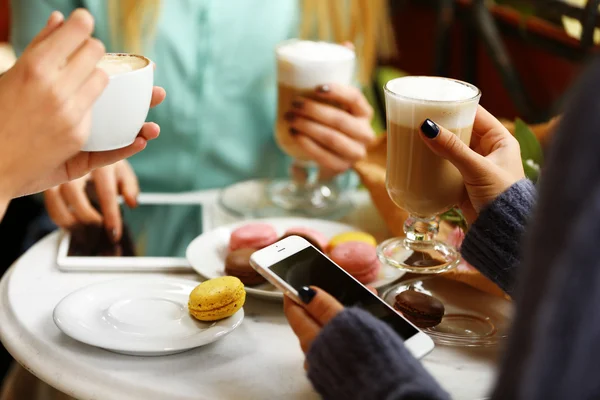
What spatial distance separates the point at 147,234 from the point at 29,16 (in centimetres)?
68

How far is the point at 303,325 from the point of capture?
78 centimetres

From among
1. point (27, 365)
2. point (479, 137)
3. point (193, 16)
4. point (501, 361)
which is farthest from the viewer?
point (193, 16)

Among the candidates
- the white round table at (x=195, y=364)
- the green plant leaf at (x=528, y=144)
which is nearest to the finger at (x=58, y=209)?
the white round table at (x=195, y=364)

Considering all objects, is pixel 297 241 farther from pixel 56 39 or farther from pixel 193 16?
pixel 193 16

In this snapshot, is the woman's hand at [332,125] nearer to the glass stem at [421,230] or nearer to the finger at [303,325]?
the glass stem at [421,230]

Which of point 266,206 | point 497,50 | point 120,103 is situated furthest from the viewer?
point 497,50

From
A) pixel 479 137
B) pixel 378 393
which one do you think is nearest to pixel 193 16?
pixel 479 137

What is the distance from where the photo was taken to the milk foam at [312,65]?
1.37 m

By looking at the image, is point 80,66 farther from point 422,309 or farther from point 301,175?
point 301,175

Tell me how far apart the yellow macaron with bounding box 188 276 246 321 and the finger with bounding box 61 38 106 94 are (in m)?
0.31

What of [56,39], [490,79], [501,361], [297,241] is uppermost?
[56,39]

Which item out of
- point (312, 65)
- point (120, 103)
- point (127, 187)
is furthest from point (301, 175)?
point (120, 103)

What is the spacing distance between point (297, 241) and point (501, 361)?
0.43 meters

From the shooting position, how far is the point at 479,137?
103 centimetres
